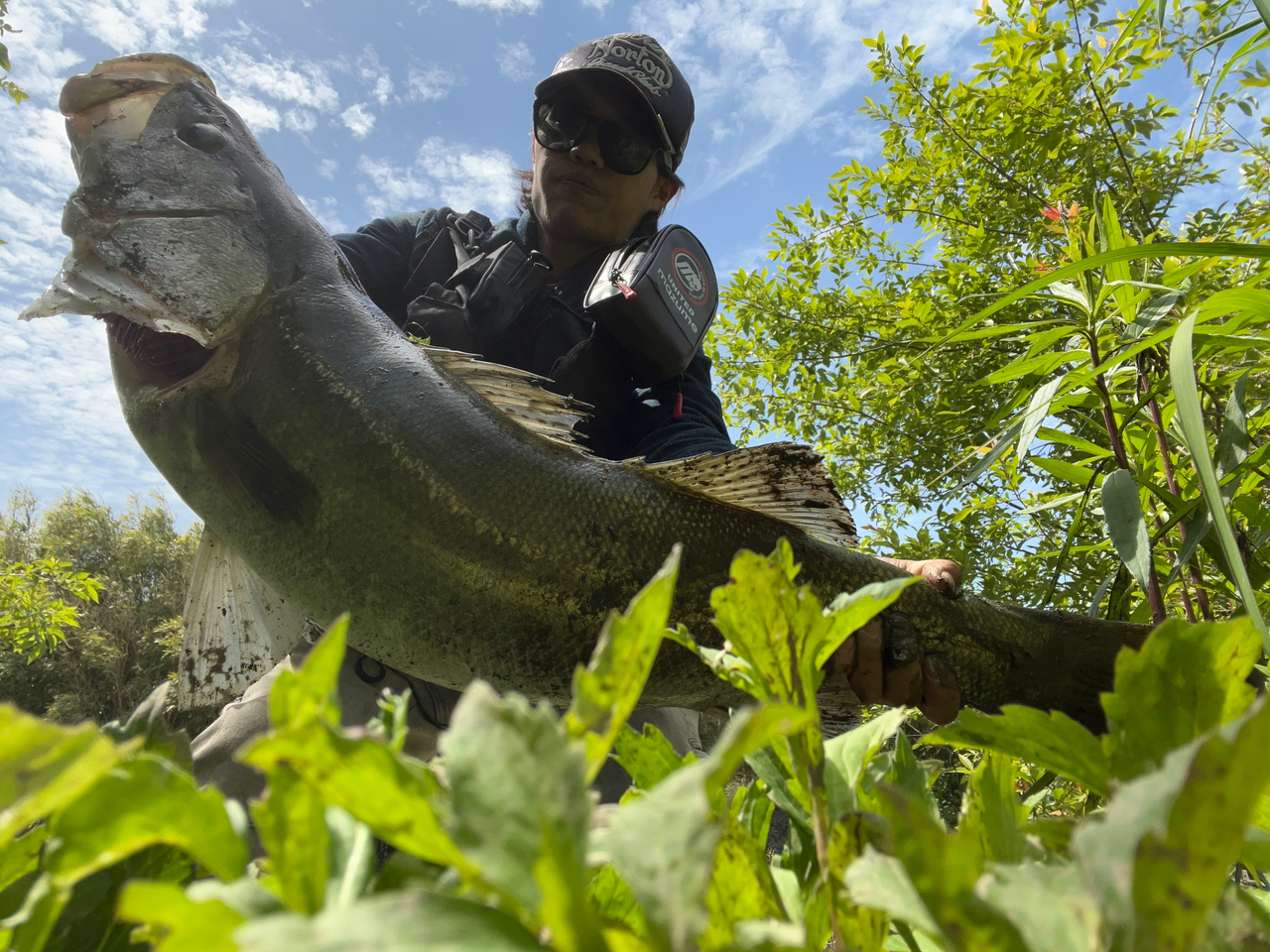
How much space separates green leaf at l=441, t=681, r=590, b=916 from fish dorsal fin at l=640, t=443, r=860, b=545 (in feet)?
6.08

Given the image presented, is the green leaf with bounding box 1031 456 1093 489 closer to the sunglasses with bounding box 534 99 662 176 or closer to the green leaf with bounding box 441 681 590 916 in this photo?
the green leaf with bounding box 441 681 590 916

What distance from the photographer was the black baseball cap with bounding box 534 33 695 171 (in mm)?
3697

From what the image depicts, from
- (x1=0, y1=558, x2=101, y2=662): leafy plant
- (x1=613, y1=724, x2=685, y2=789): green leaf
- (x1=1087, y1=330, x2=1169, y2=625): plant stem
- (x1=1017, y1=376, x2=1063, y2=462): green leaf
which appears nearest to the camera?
(x1=613, y1=724, x2=685, y2=789): green leaf

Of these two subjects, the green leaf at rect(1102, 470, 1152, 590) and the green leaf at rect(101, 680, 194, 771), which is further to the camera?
the green leaf at rect(1102, 470, 1152, 590)

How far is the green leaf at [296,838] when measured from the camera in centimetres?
23

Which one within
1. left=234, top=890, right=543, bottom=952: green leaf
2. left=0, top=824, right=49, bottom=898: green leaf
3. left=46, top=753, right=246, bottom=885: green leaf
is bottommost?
left=0, top=824, right=49, bottom=898: green leaf

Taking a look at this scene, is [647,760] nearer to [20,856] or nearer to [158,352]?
[20,856]

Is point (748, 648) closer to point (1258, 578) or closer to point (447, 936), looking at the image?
point (447, 936)

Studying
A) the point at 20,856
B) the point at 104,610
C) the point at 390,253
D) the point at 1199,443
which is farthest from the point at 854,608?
the point at 104,610

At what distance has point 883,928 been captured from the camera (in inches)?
12.4

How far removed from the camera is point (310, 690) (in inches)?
9.5

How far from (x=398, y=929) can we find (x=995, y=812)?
0.37 metres

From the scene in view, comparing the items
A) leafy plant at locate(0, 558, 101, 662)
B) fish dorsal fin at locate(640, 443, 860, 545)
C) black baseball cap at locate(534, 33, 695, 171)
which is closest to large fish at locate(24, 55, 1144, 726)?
fish dorsal fin at locate(640, 443, 860, 545)

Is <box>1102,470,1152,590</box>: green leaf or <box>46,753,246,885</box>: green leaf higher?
<box>1102,470,1152,590</box>: green leaf
